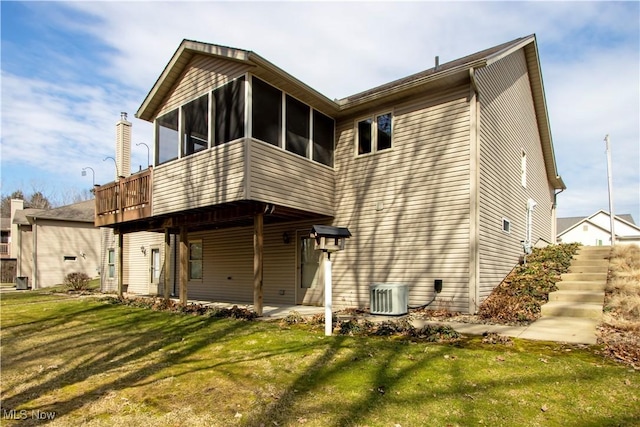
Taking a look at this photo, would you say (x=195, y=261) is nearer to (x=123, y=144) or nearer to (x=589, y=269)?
(x=123, y=144)

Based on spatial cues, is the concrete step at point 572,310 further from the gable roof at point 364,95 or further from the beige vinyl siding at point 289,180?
the beige vinyl siding at point 289,180

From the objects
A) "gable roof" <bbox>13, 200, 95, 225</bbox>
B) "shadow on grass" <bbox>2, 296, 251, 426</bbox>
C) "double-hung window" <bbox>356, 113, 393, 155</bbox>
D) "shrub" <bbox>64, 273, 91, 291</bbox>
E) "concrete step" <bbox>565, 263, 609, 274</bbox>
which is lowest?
"shrub" <bbox>64, 273, 91, 291</bbox>

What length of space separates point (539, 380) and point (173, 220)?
9749 mm

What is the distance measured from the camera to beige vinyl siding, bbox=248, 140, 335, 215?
326 inches

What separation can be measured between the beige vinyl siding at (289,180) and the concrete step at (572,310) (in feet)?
18.0

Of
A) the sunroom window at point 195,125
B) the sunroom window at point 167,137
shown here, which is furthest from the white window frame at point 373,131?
the sunroom window at point 167,137

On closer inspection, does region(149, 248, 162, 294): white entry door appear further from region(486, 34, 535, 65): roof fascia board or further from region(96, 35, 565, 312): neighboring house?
region(486, 34, 535, 65): roof fascia board

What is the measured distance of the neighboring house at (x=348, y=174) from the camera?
8.41 metres

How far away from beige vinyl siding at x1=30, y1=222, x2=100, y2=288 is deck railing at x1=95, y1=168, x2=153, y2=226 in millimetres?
13758

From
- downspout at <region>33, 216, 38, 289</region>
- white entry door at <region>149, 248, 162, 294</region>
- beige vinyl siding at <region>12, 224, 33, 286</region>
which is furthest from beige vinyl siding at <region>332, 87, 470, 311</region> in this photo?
beige vinyl siding at <region>12, 224, 33, 286</region>

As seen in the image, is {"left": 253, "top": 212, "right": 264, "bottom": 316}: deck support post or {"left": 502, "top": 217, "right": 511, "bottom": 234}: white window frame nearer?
{"left": 253, "top": 212, "right": 264, "bottom": 316}: deck support post

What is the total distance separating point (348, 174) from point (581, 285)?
19.9 feet

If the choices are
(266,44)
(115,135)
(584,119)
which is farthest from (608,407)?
(584,119)

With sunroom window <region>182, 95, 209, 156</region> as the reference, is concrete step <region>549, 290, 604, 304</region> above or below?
below
